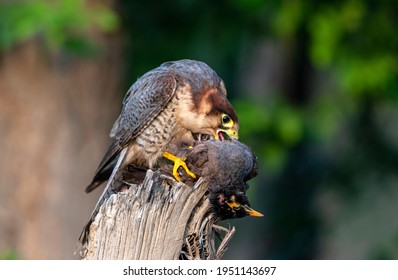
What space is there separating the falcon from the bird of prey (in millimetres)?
874

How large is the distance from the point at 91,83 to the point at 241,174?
4.59 m

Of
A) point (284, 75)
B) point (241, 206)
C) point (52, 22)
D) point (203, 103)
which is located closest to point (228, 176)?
point (241, 206)

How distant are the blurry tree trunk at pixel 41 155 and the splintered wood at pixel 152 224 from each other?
13.7 ft

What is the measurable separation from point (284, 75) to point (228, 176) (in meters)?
8.09

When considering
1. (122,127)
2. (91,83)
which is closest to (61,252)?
(91,83)

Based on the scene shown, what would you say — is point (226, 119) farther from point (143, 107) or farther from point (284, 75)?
point (284, 75)

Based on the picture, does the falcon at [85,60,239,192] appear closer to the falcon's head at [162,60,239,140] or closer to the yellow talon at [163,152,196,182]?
the falcon's head at [162,60,239,140]

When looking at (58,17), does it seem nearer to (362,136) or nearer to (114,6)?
(114,6)

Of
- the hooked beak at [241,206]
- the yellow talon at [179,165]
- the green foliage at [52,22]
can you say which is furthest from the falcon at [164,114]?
the green foliage at [52,22]

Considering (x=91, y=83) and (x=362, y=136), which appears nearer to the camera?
(x=91, y=83)

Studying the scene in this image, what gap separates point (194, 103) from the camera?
502 cm

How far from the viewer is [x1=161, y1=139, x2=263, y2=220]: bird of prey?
3.94 metres

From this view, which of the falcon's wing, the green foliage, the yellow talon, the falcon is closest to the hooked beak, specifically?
the yellow talon

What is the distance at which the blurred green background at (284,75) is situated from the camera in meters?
8.20
